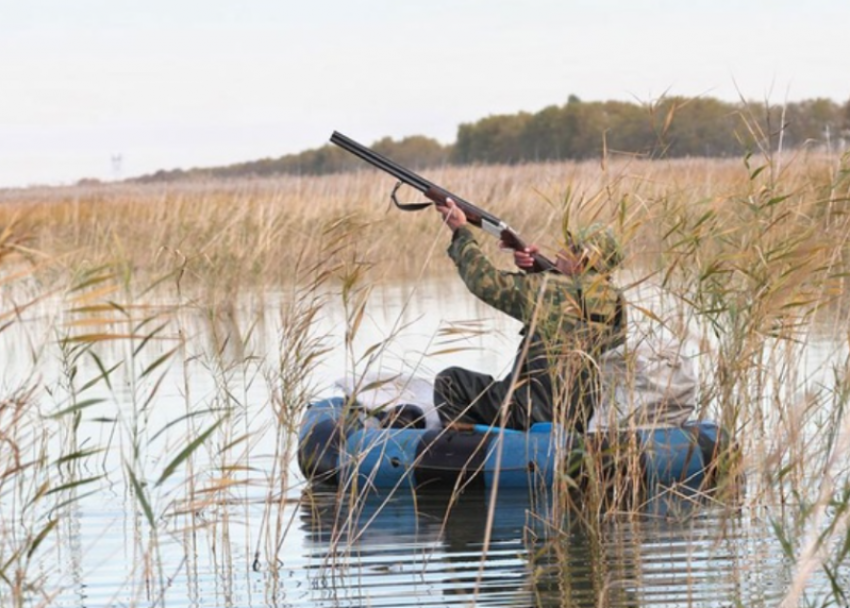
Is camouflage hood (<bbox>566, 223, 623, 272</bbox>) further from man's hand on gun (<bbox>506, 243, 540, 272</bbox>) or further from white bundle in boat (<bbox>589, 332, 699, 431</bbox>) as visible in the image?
man's hand on gun (<bbox>506, 243, 540, 272</bbox>)

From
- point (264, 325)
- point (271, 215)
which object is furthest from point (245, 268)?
point (264, 325)

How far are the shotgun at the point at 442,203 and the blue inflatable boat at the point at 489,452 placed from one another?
84 cm

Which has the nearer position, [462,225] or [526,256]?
[526,256]

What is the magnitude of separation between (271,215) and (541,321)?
1069 centimetres

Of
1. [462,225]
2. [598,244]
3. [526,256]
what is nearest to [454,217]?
[462,225]

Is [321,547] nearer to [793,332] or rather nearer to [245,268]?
[793,332]

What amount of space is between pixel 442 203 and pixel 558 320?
1648mm

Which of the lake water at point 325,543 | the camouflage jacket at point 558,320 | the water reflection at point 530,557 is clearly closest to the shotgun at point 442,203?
the camouflage jacket at point 558,320

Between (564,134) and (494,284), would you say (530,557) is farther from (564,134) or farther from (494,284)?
(564,134)

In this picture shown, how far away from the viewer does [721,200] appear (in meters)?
6.44

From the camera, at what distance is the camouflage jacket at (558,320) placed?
20.4 ft

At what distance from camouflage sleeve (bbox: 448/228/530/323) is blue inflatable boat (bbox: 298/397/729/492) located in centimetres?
56

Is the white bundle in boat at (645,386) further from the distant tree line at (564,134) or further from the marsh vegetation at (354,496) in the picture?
the distant tree line at (564,134)

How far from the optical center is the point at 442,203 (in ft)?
26.0
